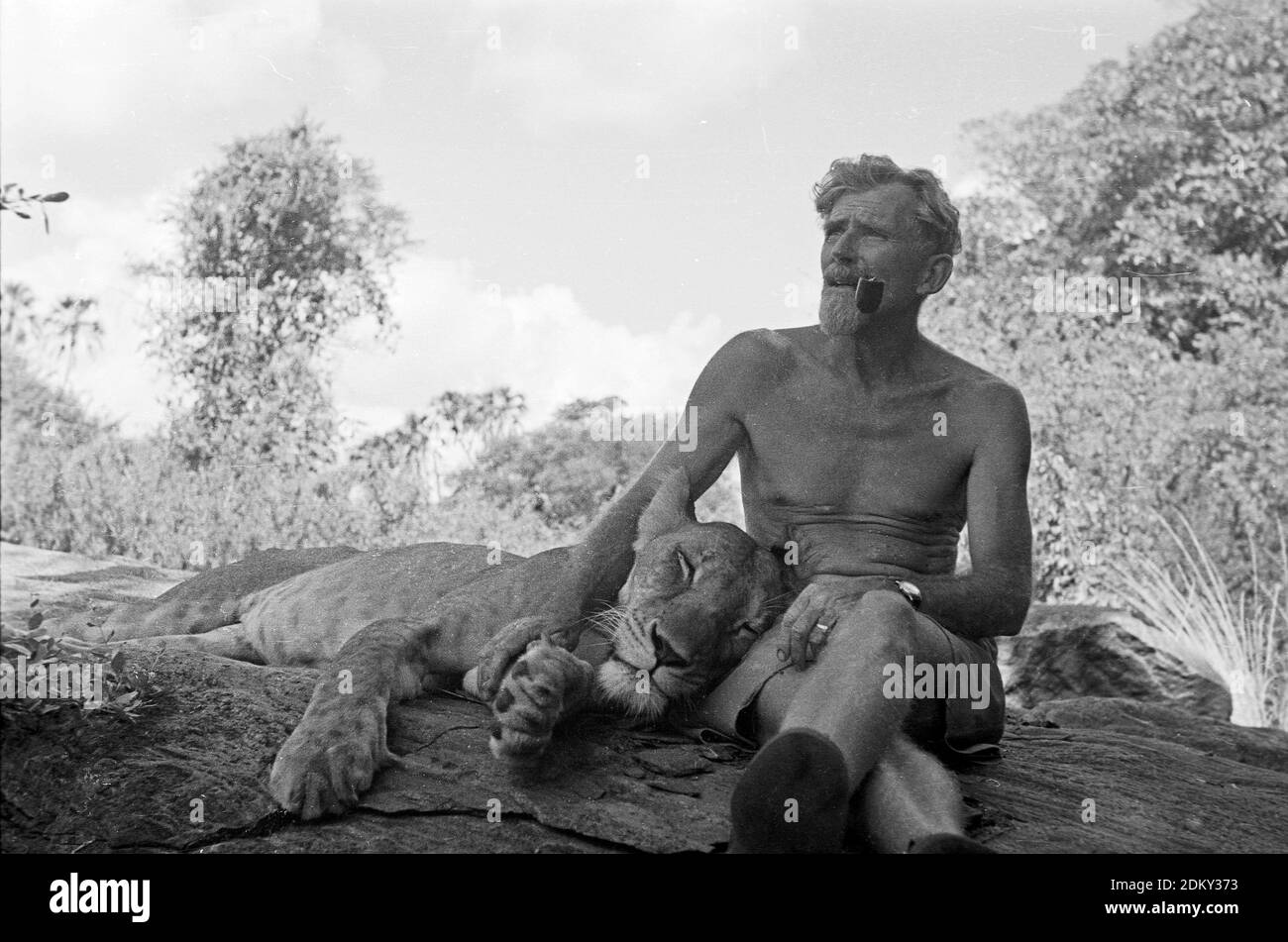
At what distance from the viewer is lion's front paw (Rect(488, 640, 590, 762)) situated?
3.65m

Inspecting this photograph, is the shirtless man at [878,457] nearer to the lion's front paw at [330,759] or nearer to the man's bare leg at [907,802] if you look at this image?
the man's bare leg at [907,802]

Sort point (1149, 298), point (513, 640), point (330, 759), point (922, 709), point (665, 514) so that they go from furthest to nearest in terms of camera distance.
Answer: point (1149, 298) → point (665, 514) → point (513, 640) → point (922, 709) → point (330, 759)

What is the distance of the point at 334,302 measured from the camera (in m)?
8.10

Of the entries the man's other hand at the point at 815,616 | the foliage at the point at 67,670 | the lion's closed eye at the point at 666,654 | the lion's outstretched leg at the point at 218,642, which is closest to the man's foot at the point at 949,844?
the man's other hand at the point at 815,616

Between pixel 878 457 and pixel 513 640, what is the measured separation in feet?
4.64

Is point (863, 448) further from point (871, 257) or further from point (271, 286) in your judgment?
point (271, 286)

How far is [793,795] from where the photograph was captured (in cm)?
319

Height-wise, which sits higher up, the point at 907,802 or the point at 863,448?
the point at 863,448

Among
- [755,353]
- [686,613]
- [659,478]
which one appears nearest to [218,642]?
[659,478]

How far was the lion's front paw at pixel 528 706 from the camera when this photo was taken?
3.65m

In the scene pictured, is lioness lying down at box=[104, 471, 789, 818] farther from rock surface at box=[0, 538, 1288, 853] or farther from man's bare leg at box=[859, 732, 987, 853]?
man's bare leg at box=[859, 732, 987, 853]

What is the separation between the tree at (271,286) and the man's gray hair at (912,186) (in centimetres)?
353

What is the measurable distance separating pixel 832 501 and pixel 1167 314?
9.75 meters

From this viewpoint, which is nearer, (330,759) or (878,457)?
(330,759)
